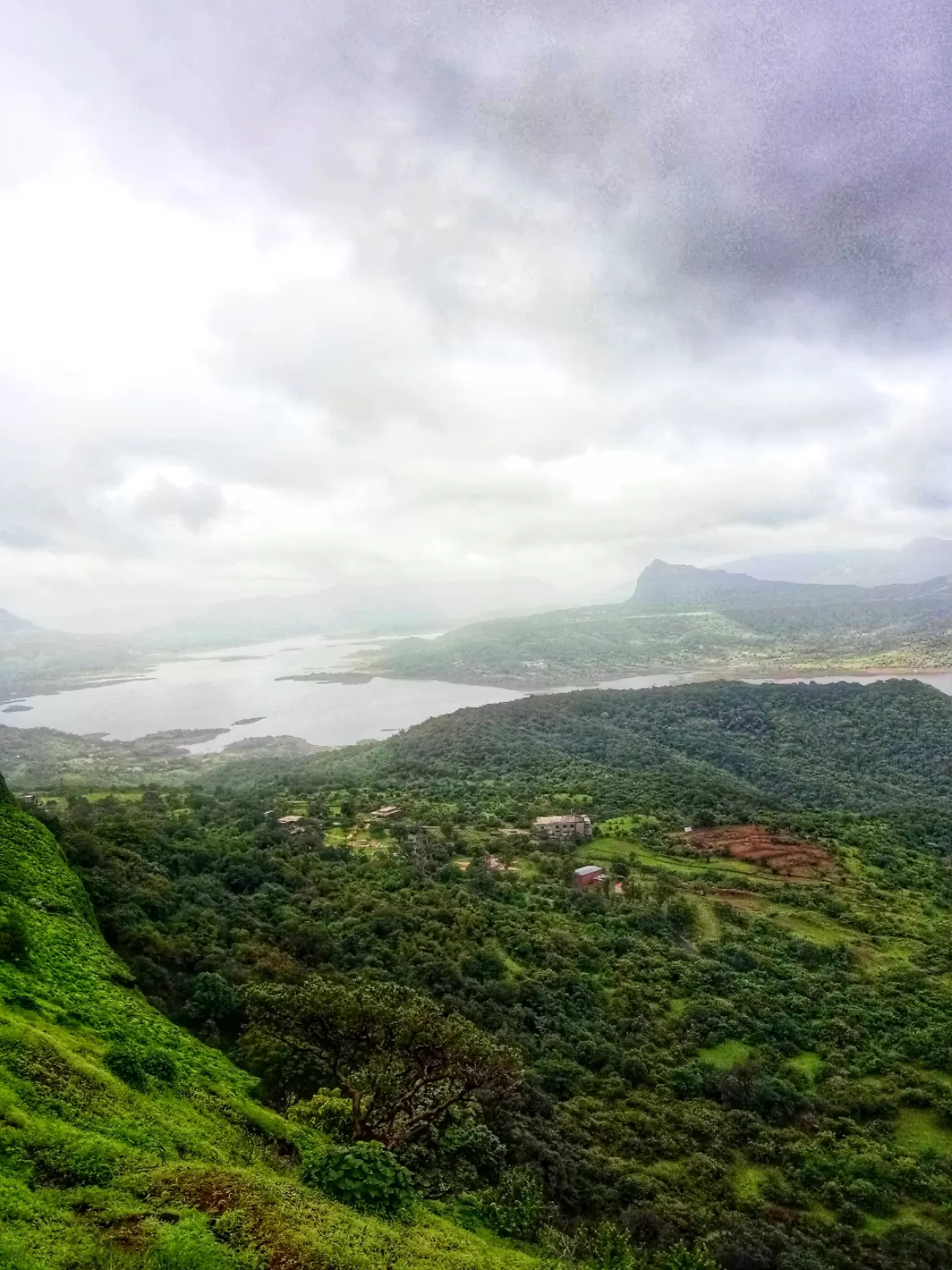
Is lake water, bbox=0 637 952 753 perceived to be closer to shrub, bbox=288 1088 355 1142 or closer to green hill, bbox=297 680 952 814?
green hill, bbox=297 680 952 814

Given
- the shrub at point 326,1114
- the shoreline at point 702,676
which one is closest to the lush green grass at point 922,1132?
the shrub at point 326,1114

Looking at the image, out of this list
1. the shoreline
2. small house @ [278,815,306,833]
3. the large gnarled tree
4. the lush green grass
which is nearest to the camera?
the large gnarled tree

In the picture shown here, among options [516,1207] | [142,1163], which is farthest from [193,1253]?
[516,1207]

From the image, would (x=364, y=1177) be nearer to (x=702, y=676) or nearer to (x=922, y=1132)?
(x=922, y=1132)

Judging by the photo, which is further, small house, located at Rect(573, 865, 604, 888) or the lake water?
the lake water

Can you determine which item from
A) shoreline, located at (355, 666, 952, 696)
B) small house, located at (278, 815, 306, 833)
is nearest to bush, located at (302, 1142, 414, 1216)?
small house, located at (278, 815, 306, 833)

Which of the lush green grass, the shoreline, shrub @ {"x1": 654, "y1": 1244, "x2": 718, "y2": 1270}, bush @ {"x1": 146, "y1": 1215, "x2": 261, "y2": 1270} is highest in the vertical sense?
bush @ {"x1": 146, "y1": 1215, "x2": 261, "y2": 1270}
